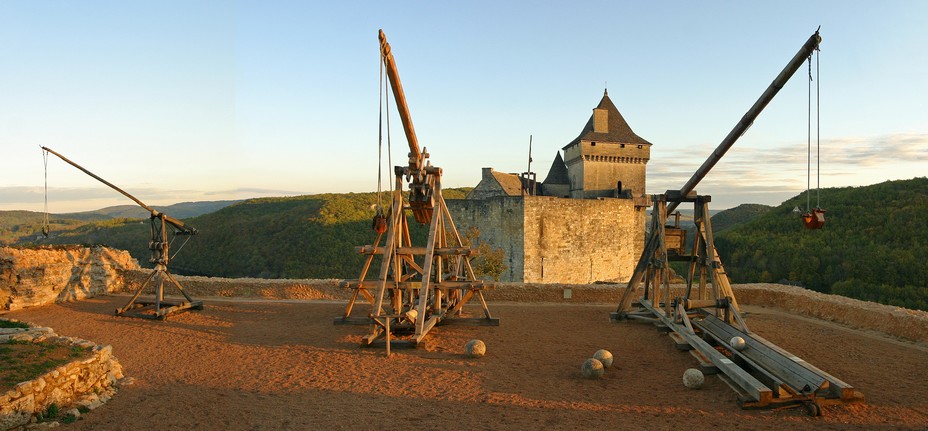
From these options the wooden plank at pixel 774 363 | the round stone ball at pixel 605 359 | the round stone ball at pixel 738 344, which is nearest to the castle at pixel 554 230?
the wooden plank at pixel 774 363

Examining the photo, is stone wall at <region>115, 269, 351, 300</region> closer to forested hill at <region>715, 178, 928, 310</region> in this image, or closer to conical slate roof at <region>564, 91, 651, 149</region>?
forested hill at <region>715, 178, 928, 310</region>

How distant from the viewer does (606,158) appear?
33.1 metres


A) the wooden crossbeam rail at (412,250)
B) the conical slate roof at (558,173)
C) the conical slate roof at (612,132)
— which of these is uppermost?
the conical slate roof at (612,132)

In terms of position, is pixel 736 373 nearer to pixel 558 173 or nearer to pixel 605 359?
pixel 605 359

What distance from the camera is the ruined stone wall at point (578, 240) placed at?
2272cm

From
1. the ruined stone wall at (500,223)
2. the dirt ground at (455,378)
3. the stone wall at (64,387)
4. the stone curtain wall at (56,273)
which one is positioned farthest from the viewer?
the ruined stone wall at (500,223)

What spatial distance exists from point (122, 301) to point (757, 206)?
63.4 meters

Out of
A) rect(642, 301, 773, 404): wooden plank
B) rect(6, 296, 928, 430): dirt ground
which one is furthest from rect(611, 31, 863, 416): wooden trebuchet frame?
rect(6, 296, 928, 430): dirt ground

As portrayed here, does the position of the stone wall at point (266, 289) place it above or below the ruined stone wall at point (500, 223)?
below

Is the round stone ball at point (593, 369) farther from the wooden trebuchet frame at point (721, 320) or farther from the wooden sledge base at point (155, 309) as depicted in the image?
the wooden sledge base at point (155, 309)

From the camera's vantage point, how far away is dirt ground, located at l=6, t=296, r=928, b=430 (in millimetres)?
4727

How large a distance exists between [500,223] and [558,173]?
45.1 ft

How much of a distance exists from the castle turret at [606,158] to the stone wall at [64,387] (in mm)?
29518

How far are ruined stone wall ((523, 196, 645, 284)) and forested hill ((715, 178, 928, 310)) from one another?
21.4 ft
